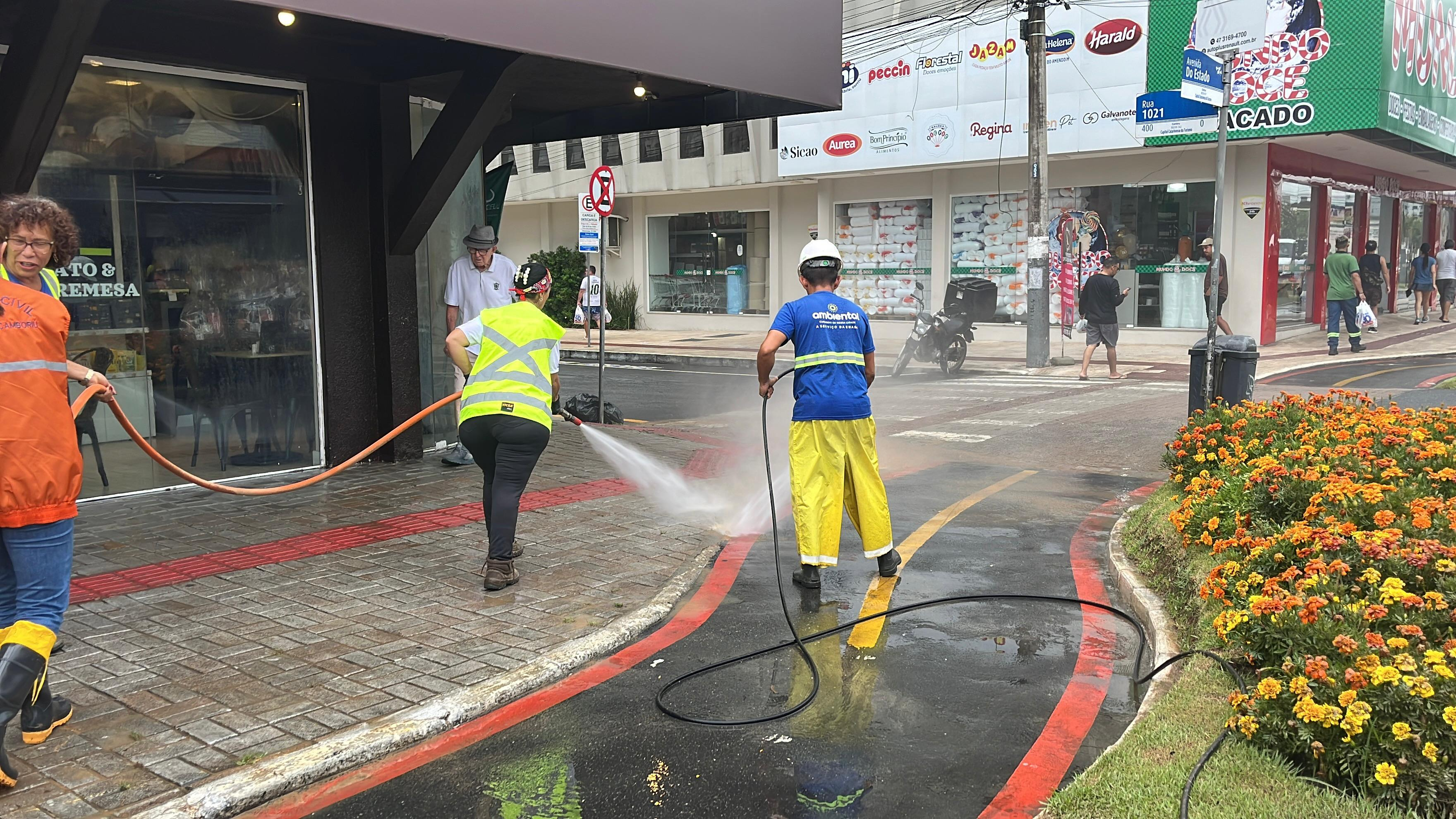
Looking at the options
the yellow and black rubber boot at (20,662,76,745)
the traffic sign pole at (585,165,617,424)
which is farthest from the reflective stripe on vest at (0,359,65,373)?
the traffic sign pole at (585,165,617,424)

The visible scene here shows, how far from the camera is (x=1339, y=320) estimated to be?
62.6ft

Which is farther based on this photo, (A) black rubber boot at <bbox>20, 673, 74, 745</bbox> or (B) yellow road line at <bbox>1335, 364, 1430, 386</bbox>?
(B) yellow road line at <bbox>1335, 364, 1430, 386</bbox>

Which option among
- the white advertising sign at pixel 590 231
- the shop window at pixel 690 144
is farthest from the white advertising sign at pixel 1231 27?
the shop window at pixel 690 144

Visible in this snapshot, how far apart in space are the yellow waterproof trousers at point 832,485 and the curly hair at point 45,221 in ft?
11.8

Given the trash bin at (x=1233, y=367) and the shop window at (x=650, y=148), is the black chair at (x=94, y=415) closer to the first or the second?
the trash bin at (x=1233, y=367)

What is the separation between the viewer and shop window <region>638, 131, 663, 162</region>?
100 feet

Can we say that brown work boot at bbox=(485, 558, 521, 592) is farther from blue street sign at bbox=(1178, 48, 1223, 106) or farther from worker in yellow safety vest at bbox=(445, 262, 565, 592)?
blue street sign at bbox=(1178, 48, 1223, 106)

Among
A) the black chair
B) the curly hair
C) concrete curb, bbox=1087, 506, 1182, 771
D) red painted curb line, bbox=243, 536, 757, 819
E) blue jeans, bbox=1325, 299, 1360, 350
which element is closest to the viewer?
red painted curb line, bbox=243, 536, 757, 819

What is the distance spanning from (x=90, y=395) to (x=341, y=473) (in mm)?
5275

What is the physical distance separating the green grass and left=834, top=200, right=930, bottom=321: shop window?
22.1 metres

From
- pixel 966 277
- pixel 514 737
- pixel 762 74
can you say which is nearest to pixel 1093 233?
pixel 966 277

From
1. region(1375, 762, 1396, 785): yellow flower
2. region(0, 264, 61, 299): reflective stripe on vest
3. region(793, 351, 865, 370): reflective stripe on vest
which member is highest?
region(0, 264, 61, 299): reflective stripe on vest

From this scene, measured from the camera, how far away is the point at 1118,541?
7004 mm

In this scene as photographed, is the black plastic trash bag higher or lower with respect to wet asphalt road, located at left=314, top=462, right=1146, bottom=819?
higher
